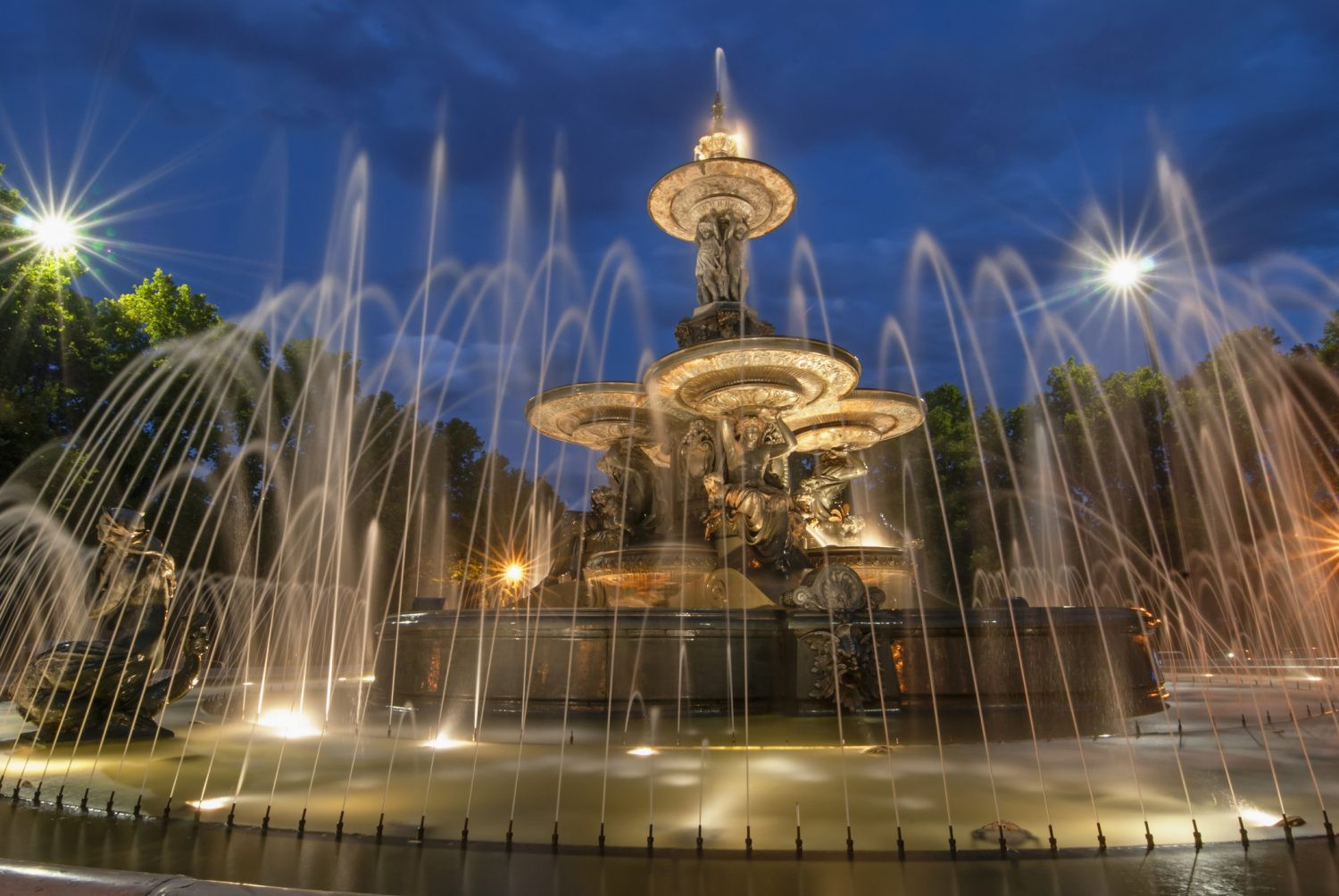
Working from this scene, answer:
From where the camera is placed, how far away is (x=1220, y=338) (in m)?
31.0

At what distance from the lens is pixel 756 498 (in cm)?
1289

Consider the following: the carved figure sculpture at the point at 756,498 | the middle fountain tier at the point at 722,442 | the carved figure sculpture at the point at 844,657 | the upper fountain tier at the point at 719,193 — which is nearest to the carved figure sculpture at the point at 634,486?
the middle fountain tier at the point at 722,442

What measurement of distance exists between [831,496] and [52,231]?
24.8 m

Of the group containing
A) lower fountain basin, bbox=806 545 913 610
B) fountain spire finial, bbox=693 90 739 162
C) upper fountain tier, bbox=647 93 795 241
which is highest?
fountain spire finial, bbox=693 90 739 162

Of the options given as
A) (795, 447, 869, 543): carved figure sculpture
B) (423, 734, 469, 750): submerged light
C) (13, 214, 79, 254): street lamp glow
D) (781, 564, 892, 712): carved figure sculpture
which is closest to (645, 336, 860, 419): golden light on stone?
(795, 447, 869, 543): carved figure sculpture

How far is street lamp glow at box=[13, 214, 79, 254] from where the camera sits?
22.4m

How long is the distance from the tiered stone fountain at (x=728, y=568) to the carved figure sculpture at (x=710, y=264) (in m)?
0.04

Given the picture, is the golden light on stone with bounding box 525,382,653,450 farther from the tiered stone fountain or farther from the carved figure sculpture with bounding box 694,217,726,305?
the carved figure sculpture with bounding box 694,217,726,305

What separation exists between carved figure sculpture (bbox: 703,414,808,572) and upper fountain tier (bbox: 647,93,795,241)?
5.45 m

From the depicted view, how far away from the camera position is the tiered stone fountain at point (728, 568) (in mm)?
9586

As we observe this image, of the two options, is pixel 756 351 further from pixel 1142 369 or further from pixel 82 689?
pixel 1142 369

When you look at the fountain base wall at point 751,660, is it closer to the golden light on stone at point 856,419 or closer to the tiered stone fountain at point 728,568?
the tiered stone fountain at point 728,568

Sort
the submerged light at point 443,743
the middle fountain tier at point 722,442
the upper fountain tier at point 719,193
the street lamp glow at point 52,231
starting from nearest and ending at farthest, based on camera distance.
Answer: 1. the submerged light at point 443,743
2. the middle fountain tier at point 722,442
3. the upper fountain tier at point 719,193
4. the street lamp glow at point 52,231

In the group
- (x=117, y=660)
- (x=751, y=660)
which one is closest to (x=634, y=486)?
(x=751, y=660)
